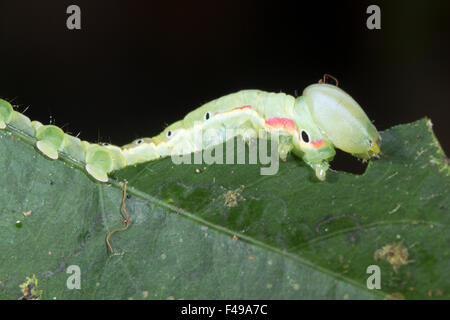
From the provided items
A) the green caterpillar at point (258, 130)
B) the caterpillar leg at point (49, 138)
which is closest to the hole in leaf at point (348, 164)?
the green caterpillar at point (258, 130)

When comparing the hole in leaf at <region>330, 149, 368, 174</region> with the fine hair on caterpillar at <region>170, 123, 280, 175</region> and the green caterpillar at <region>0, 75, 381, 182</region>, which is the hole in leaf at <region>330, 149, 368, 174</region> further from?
the fine hair on caterpillar at <region>170, 123, 280, 175</region>

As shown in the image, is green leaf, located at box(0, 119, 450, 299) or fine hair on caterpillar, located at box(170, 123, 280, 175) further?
fine hair on caterpillar, located at box(170, 123, 280, 175)

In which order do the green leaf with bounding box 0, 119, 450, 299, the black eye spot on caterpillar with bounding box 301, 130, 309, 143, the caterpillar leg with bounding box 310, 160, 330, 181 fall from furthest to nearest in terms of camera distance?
the black eye spot on caterpillar with bounding box 301, 130, 309, 143, the caterpillar leg with bounding box 310, 160, 330, 181, the green leaf with bounding box 0, 119, 450, 299

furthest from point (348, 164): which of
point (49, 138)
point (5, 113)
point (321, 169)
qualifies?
point (5, 113)

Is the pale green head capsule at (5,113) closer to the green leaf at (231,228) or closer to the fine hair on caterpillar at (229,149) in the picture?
the green leaf at (231,228)

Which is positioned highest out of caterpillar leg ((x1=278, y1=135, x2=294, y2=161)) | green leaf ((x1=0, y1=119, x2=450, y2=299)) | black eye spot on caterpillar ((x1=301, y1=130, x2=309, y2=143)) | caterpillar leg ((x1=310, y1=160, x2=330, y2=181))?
black eye spot on caterpillar ((x1=301, y1=130, x2=309, y2=143))

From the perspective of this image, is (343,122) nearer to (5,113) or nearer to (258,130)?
(258,130)

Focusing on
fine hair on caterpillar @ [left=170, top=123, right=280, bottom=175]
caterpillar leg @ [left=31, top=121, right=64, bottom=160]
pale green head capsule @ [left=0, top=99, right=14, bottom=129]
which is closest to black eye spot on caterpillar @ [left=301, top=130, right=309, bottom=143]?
fine hair on caterpillar @ [left=170, top=123, right=280, bottom=175]

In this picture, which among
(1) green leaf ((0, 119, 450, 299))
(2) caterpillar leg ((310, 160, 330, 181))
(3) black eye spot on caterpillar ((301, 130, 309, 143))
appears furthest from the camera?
(3) black eye spot on caterpillar ((301, 130, 309, 143))
